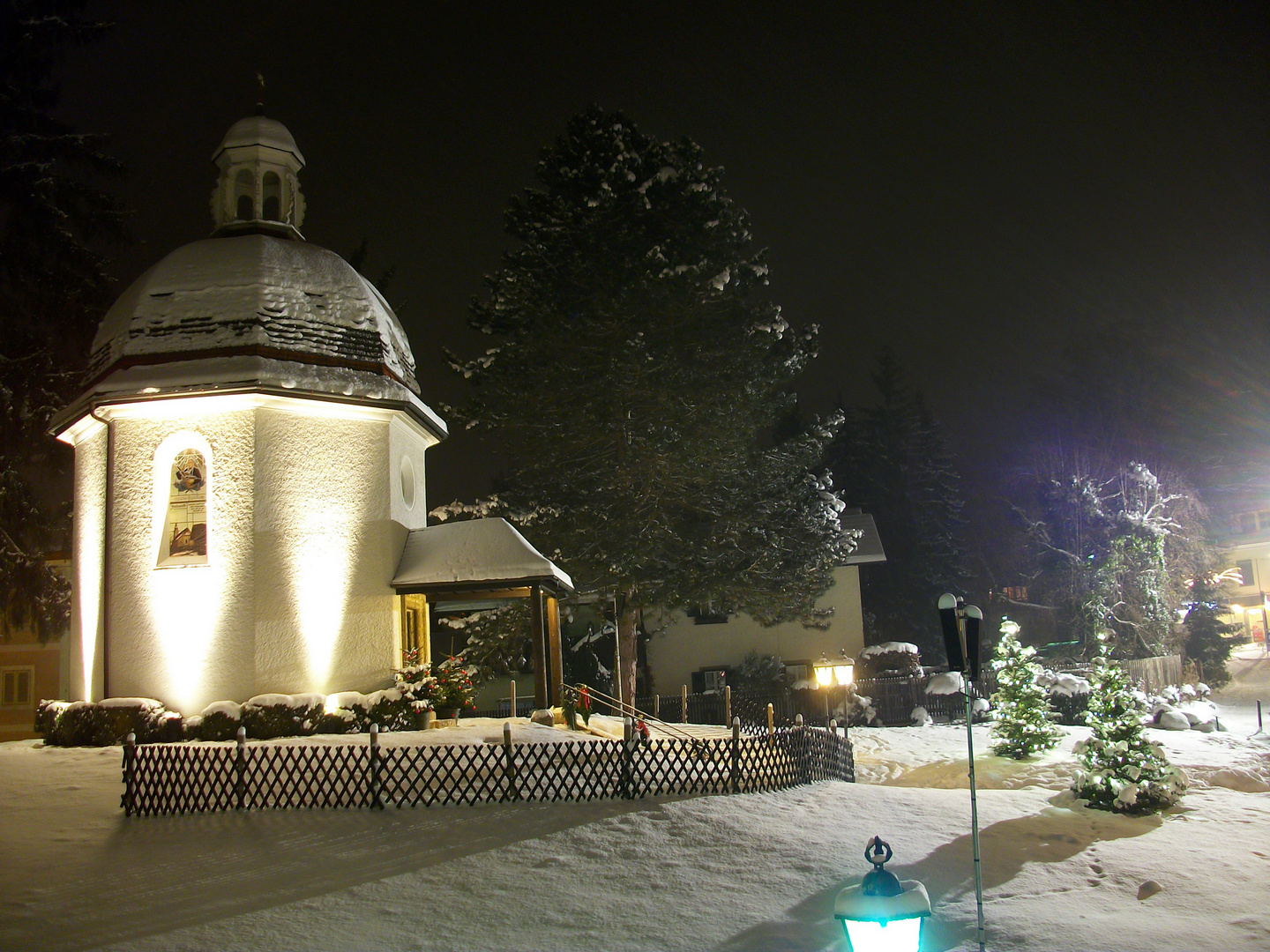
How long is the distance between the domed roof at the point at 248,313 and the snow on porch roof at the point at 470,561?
3.38m

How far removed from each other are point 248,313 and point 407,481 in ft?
15.0

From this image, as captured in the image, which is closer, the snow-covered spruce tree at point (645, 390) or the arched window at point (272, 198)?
the arched window at point (272, 198)

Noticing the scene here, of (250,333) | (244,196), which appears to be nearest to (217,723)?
(250,333)

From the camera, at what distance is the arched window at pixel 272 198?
68.7ft

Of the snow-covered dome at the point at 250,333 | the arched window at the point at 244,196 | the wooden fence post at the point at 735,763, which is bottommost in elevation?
the wooden fence post at the point at 735,763

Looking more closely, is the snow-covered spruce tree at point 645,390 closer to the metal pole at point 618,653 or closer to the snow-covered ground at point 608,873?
the metal pole at point 618,653

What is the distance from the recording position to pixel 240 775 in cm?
1178

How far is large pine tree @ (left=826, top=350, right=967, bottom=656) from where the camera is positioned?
47.1 meters

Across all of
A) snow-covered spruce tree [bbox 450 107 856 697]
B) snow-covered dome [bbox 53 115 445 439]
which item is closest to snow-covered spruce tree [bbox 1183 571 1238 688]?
snow-covered spruce tree [bbox 450 107 856 697]

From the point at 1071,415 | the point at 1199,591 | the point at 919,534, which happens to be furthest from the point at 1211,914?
the point at 919,534

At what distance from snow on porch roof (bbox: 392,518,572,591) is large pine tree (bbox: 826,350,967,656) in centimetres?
3006

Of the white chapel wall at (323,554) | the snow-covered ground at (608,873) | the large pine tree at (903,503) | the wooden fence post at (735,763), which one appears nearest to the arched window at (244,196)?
the white chapel wall at (323,554)

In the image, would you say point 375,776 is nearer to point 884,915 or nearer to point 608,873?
point 608,873

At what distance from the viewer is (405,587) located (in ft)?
59.1
